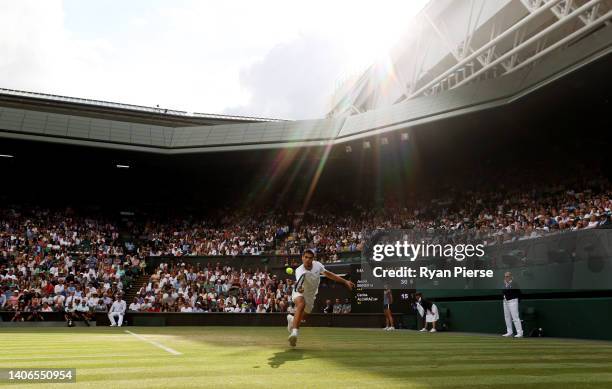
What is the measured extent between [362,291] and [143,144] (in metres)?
17.7

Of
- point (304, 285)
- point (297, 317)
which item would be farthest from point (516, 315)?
point (297, 317)

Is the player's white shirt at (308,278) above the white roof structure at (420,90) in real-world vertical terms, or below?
below

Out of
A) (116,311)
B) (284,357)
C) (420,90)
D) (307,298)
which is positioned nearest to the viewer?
(284,357)

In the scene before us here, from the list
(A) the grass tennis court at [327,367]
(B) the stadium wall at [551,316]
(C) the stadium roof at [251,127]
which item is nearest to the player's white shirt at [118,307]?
(C) the stadium roof at [251,127]

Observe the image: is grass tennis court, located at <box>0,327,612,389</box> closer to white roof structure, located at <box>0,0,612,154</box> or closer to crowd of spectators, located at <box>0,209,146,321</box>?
white roof structure, located at <box>0,0,612,154</box>

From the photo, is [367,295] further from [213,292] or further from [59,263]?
[59,263]

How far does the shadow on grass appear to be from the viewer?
26.9 feet

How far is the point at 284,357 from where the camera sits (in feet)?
30.0

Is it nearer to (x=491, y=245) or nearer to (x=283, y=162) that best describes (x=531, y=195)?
(x=491, y=245)

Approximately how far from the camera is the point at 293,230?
39531 millimetres

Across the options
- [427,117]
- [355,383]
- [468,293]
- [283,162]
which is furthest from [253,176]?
[355,383]

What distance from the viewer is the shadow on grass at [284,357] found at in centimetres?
820

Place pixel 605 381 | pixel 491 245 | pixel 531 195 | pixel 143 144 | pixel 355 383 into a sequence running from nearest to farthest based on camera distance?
1. pixel 355 383
2. pixel 605 381
3. pixel 491 245
4. pixel 531 195
5. pixel 143 144

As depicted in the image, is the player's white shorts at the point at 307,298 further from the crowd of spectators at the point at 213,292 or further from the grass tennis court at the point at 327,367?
the crowd of spectators at the point at 213,292
